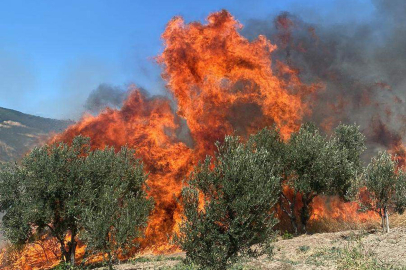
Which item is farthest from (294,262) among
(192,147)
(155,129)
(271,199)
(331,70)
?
(331,70)

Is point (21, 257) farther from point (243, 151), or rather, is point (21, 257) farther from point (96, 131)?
point (243, 151)

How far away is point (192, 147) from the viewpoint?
59312 millimetres

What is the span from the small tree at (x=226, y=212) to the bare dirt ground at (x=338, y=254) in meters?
5.82

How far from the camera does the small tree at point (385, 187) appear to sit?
3581cm

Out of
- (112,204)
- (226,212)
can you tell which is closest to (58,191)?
(112,204)

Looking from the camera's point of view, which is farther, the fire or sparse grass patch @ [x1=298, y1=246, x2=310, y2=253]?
the fire

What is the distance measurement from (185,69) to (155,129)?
514 inches

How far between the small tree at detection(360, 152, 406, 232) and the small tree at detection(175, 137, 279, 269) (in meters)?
21.6

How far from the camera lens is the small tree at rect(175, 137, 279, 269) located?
18.9 metres

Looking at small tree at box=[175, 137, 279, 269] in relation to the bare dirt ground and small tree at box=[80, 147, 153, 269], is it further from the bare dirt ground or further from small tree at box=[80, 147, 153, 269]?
small tree at box=[80, 147, 153, 269]

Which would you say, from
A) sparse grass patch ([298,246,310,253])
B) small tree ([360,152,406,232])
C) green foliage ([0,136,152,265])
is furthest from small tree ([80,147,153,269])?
small tree ([360,152,406,232])

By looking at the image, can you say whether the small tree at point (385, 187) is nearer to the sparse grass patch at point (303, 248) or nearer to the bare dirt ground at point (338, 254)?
the bare dirt ground at point (338, 254)

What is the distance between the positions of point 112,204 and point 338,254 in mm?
19671

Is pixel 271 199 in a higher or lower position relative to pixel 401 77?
lower
